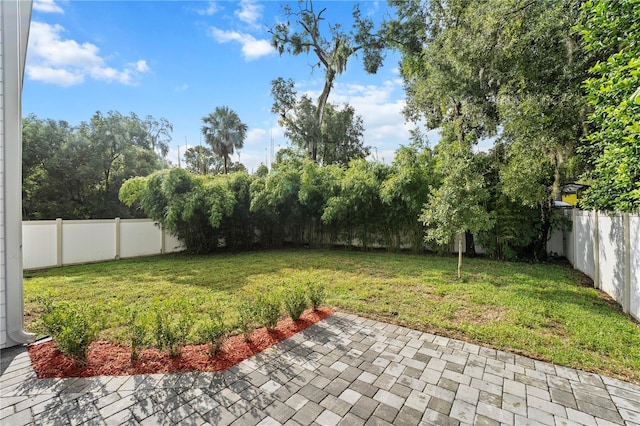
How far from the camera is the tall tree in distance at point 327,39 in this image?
1221 cm

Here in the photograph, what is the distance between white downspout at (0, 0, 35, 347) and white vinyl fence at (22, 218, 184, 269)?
5.04m

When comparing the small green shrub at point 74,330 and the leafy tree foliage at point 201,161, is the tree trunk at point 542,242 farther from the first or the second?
the leafy tree foliage at point 201,161

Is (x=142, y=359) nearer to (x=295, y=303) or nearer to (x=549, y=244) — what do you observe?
(x=295, y=303)

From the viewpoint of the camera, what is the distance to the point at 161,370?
89.9 inches

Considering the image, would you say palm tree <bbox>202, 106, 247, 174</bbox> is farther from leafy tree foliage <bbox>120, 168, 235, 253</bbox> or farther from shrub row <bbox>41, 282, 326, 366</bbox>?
shrub row <bbox>41, 282, 326, 366</bbox>

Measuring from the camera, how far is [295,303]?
331cm

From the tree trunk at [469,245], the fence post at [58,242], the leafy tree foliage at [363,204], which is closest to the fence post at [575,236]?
the tree trunk at [469,245]

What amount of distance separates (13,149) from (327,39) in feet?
44.0

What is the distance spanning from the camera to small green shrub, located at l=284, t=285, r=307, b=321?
331 cm

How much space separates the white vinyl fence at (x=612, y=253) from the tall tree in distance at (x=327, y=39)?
1027 centimetres

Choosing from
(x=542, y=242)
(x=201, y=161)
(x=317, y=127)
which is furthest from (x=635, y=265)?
(x=201, y=161)

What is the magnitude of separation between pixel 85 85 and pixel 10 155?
23.8 ft

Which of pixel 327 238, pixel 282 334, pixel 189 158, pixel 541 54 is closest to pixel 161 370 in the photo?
pixel 282 334

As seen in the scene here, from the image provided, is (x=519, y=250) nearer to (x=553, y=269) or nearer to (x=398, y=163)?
(x=553, y=269)
